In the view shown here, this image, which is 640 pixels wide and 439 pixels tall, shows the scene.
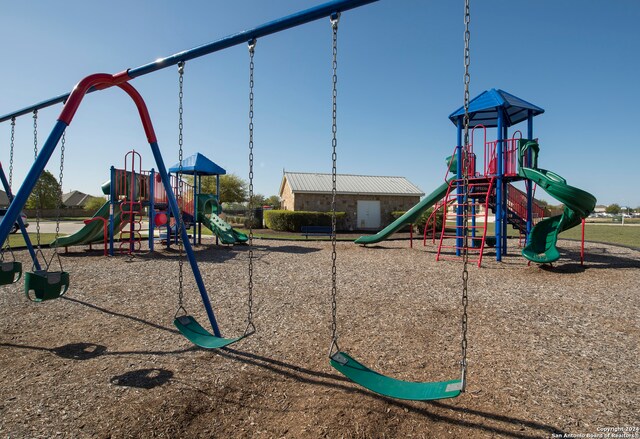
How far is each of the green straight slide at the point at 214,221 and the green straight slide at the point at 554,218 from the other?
9.16 m

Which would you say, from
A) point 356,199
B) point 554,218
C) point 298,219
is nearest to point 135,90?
point 554,218

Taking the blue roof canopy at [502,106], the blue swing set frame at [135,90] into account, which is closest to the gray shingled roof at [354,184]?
the blue roof canopy at [502,106]

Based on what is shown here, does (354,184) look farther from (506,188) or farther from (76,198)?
(76,198)

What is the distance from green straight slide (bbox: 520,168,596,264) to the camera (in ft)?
25.9

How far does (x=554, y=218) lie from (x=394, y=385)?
8.15 meters

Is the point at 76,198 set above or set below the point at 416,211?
above

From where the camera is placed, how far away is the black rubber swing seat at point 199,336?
10.8 ft

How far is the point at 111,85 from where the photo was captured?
3.91 meters

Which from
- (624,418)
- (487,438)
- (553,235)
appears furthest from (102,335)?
(553,235)

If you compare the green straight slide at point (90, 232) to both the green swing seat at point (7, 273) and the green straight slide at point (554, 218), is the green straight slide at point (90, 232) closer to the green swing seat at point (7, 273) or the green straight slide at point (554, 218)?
the green swing seat at point (7, 273)

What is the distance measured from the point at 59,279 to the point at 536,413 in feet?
15.4

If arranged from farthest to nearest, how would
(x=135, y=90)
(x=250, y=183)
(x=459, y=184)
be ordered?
(x=459, y=184), (x=135, y=90), (x=250, y=183)

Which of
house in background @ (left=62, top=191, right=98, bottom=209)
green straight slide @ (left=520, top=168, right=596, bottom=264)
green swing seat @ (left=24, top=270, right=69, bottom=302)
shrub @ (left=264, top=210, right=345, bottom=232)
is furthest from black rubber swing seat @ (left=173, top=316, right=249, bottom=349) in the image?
house in background @ (left=62, top=191, right=98, bottom=209)

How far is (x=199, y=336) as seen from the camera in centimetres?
357
